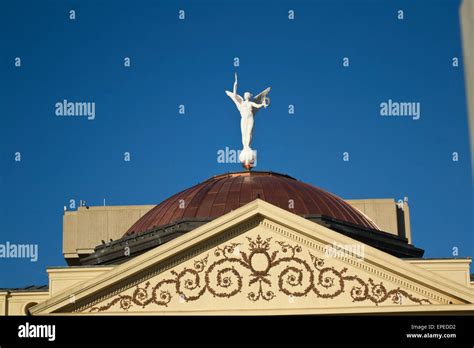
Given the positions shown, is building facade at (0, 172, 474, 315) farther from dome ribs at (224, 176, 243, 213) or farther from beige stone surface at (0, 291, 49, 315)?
dome ribs at (224, 176, 243, 213)

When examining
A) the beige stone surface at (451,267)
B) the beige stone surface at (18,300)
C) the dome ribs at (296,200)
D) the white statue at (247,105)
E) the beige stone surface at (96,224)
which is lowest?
the beige stone surface at (18,300)

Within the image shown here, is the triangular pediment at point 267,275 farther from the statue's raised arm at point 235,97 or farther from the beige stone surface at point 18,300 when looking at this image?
the statue's raised arm at point 235,97

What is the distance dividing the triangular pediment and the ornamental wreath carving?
0.04 metres

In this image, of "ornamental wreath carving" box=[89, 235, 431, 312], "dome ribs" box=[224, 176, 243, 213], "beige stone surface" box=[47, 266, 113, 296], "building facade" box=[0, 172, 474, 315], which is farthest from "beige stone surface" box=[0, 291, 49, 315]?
"dome ribs" box=[224, 176, 243, 213]

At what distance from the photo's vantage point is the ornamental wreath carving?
4753 centimetres

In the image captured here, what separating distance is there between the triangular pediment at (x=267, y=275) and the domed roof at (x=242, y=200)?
8.83 meters

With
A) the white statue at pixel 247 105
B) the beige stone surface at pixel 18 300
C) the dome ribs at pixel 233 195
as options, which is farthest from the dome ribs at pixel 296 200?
the beige stone surface at pixel 18 300

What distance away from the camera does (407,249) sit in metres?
58.2

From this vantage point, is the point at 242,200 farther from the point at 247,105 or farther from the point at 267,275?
the point at 267,275

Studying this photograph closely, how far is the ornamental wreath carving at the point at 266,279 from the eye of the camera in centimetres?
4753

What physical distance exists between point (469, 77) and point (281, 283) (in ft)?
94.5
